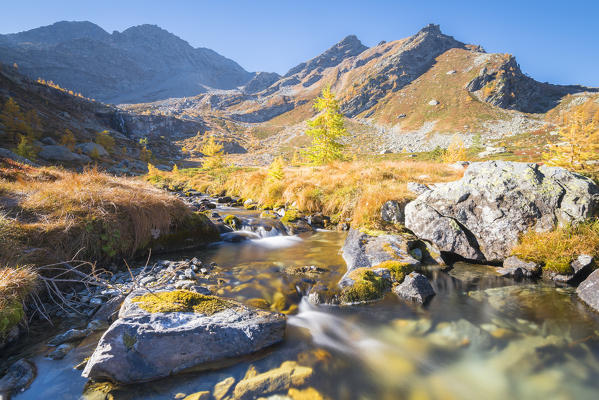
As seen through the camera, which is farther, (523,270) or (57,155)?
(57,155)

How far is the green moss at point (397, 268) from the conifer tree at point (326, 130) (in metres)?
14.5

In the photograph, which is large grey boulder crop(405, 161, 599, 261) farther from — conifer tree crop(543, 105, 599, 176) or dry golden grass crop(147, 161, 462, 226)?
conifer tree crop(543, 105, 599, 176)

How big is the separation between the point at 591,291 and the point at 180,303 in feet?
22.9

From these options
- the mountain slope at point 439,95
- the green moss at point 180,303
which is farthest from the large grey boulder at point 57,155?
the mountain slope at point 439,95

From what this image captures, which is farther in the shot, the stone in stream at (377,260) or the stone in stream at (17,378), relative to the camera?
the stone in stream at (377,260)

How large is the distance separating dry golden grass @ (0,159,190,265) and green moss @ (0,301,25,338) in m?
1.04

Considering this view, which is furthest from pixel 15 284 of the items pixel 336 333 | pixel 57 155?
pixel 57 155

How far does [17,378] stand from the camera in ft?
9.30

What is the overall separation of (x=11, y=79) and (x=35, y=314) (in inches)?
3170

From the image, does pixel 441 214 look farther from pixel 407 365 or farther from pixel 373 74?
pixel 373 74

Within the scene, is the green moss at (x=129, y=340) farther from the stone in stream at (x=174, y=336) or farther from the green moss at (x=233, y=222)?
the green moss at (x=233, y=222)

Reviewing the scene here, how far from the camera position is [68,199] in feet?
19.2

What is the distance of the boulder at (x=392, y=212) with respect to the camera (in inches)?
311

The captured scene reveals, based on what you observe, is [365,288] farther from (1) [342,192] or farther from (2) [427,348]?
(1) [342,192]
